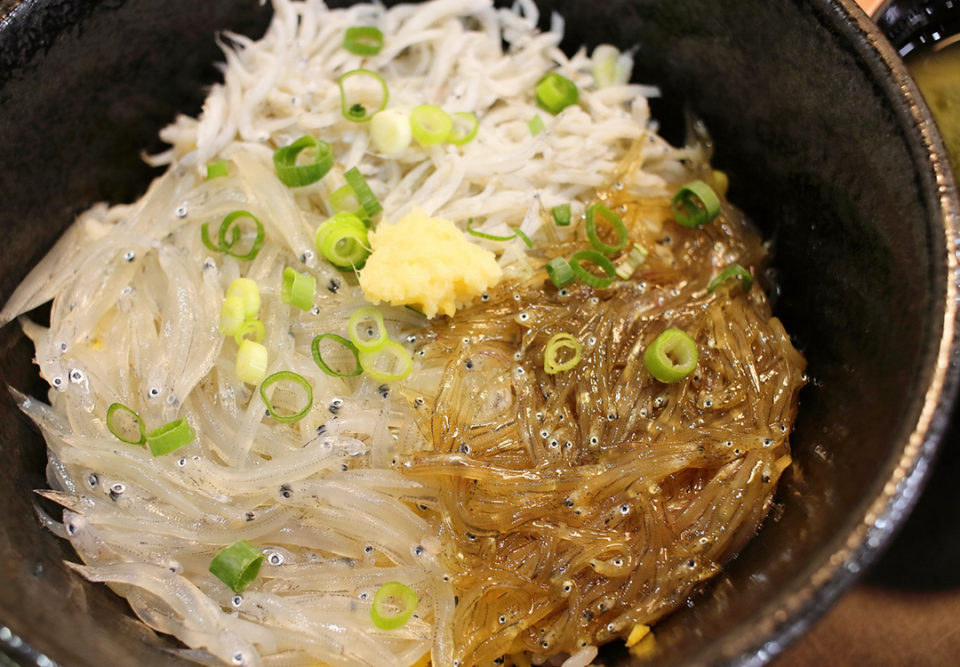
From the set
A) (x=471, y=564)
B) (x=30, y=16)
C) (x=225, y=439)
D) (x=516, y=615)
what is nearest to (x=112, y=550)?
(x=225, y=439)

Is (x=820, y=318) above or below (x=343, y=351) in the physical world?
above

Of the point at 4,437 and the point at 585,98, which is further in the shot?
the point at 585,98

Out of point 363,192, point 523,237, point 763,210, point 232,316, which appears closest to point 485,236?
point 523,237

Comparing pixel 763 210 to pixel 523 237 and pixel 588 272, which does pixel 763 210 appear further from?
pixel 523 237

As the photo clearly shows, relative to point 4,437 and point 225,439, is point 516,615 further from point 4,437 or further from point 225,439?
point 4,437

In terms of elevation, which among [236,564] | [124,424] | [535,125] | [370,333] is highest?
[535,125]

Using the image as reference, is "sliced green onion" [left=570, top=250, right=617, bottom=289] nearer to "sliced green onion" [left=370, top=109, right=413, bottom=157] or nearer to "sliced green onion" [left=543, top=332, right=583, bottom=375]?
"sliced green onion" [left=543, top=332, right=583, bottom=375]

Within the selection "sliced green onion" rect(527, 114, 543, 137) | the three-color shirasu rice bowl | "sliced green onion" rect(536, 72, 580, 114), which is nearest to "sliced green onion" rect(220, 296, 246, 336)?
the three-color shirasu rice bowl

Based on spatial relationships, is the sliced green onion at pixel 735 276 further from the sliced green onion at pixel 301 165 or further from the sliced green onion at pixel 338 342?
the sliced green onion at pixel 301 165
